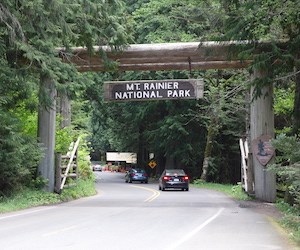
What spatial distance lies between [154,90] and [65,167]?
19.0ft

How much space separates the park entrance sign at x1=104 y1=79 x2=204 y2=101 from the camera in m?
19.9

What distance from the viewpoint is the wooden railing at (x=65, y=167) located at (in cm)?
2111

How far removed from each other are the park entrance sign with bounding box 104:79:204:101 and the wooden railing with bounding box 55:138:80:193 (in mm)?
3857

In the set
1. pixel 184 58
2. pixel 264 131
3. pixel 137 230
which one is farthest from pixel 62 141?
pixel 137 230

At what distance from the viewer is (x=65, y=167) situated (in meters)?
22.4

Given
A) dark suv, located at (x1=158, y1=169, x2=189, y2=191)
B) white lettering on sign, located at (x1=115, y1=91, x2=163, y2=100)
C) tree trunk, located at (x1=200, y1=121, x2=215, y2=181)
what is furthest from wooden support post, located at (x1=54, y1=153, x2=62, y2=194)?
tree trunk, located at (x1=200, y1=121, x2=215, y2=181)

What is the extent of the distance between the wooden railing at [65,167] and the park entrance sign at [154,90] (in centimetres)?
386

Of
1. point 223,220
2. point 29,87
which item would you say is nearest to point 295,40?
point 223,220

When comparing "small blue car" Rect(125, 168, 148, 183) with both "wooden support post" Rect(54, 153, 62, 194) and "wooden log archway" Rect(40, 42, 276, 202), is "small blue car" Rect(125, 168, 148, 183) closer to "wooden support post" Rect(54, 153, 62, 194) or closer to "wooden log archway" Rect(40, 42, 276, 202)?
"wooden support post" Rect(54, 153, 62, 194)

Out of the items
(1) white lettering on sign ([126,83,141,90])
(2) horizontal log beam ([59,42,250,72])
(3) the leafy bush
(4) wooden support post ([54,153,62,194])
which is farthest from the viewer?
(4) wooden support post ([54,153,62,194])

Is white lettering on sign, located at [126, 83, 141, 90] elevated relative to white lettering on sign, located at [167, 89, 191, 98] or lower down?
elevated

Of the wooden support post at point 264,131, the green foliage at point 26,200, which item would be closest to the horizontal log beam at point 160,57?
the wooden support post at point 264,131

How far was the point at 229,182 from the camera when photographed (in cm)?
4553

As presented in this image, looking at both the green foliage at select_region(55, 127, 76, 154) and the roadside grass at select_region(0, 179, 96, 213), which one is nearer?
the roadside grass at select_region(0, 179, 96, 213)
